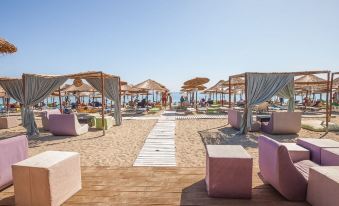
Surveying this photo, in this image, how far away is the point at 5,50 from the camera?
5.38m

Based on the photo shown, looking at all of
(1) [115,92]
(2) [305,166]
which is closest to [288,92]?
(2) [305,166]

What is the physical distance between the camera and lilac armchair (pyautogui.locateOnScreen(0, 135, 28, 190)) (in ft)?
11.8

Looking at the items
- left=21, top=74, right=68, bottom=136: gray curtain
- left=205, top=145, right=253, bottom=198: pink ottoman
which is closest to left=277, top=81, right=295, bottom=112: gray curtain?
left=205, top=145, right=253, bottom=198: pink ottoman

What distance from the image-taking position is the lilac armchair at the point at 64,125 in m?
8.61

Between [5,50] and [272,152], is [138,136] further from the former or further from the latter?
[272,152]

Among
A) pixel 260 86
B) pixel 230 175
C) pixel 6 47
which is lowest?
pixel 230 175

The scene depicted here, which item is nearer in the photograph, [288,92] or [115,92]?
[288,92]

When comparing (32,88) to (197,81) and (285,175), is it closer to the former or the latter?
(285,175)

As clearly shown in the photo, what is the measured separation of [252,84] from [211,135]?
2.59m

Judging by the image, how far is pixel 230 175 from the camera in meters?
3.26

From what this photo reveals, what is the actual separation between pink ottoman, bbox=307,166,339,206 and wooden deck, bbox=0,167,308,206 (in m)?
0.25

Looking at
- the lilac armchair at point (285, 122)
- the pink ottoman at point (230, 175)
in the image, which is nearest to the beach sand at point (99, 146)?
the pink ottoman at point (230, 175)

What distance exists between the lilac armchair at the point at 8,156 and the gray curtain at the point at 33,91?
231 inches

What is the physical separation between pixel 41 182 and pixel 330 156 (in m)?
4.23
